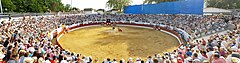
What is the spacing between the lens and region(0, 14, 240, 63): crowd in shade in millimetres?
8473

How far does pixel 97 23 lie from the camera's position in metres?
42.8

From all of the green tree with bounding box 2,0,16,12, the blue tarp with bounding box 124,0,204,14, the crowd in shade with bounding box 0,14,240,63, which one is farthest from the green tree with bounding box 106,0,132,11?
the green tree with bounding box 2,0,16,12

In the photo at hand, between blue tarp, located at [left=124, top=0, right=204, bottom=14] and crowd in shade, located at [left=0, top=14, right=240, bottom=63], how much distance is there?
1259mm

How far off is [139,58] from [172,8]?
2787 centimetres

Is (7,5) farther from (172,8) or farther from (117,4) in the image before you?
(172,8)

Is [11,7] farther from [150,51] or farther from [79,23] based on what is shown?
[150,51]

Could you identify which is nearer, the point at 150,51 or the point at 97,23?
the point at 150,51

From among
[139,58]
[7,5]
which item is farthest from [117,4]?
[139,58]

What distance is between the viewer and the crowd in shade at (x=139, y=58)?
8473 millimetres

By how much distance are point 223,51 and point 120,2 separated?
70.9m

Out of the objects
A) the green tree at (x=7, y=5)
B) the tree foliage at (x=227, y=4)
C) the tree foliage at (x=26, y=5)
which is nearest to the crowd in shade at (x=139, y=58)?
the green tree at (x=7, y=5)

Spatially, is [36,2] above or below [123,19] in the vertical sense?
above

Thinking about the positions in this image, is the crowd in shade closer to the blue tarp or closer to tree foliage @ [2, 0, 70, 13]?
the blue tarp

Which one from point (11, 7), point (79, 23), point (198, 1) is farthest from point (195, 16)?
point (11, 7)
